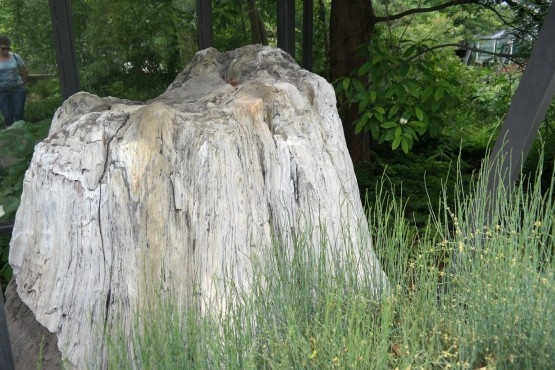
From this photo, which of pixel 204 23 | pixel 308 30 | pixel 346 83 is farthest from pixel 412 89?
pixel 308 30

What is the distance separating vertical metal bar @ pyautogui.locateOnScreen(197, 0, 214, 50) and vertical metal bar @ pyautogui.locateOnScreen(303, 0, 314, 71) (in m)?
1.07

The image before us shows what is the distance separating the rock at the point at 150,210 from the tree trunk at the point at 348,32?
2.98m

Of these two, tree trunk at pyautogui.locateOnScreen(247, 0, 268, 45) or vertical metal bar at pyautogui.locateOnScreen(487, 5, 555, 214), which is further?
tree trunk at pyautogui.locateOnScreen(247, 0, 268, 45)

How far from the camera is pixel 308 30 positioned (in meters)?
5.22

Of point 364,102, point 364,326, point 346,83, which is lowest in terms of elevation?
point 364,326

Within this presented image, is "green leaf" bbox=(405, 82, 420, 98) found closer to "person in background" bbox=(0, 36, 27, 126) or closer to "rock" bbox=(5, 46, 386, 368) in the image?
"rock" bbox=(5, 46, 386, 368)

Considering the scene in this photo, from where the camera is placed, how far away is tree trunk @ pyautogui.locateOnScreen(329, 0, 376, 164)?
5.08 metres

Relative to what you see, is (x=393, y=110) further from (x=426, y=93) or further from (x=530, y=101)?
(x=530, y=101)

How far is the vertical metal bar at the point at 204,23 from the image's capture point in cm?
436

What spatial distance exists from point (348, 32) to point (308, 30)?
0.35 metres

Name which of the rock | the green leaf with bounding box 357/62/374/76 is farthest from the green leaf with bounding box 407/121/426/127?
the rock

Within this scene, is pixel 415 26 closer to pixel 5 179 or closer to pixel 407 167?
pixel 407 167

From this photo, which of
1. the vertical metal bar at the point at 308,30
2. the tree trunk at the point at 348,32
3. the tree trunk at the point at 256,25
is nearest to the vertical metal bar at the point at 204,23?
the tree trunk at the point at 256,25

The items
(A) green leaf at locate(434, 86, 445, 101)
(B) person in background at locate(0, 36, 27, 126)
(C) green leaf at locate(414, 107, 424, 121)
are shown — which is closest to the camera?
(C) green leaf at locate(414, 107, 424, 121)
